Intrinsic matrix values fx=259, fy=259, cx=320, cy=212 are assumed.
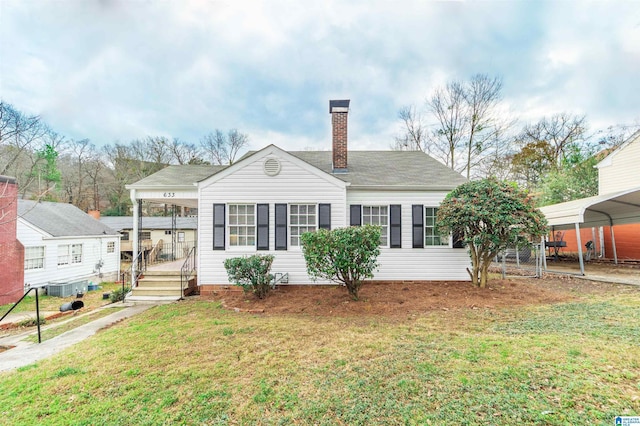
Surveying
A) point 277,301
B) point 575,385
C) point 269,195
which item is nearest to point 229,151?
point 269,195

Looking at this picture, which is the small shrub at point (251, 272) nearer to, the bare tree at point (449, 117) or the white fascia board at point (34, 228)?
the white fascia board at point (34, 228)

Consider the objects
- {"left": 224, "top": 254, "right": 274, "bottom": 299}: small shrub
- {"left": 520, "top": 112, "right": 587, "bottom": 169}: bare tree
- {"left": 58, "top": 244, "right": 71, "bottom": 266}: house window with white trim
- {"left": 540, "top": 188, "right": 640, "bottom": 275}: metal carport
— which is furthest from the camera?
{"left": 520, "top": 112, "right": 587, "bottom": 169}: bare tree

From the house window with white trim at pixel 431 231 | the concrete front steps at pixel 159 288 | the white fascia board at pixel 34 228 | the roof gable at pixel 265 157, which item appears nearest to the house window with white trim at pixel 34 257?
the white fascia board at pixel 34 228

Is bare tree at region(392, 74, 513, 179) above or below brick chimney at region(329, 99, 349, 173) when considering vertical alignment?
above

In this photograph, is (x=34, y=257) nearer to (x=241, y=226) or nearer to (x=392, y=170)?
(x=241, y=226)

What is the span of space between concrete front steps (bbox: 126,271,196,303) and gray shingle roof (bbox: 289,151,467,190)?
19.1ft

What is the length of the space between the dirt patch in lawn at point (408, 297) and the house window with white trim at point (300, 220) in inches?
70.9

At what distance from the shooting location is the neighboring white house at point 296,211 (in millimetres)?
8477

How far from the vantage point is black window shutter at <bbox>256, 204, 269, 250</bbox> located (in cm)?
851

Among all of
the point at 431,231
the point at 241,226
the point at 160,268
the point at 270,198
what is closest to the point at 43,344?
the point at 160,268

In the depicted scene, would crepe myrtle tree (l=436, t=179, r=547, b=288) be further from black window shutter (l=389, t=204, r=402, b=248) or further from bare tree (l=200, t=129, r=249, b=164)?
bare tree (l=200, t=129, r=249, b=164)

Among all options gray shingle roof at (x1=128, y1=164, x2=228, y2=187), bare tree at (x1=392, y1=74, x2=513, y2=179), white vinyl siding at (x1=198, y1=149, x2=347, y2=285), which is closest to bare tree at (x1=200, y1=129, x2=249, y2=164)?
bare tree at (x1=392, y1=74, x2=513, y2=179)

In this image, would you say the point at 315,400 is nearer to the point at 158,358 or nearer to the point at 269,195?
the point at 158,358

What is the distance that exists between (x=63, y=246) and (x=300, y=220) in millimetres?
15793
